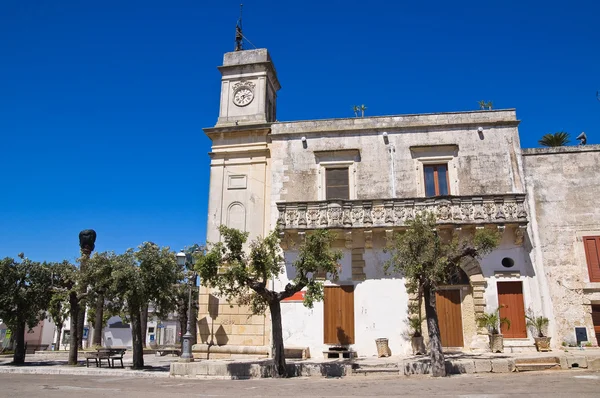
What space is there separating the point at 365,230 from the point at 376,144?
422 cm

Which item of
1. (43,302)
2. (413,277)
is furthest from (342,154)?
(43,302)

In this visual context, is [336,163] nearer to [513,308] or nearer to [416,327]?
[416,327]

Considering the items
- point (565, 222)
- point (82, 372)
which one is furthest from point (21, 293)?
point (565, 222)

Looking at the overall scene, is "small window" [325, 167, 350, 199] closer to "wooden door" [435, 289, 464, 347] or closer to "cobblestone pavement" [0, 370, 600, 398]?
"wooden door" [435, 289, 464, 347]

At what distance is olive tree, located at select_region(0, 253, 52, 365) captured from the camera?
2030 cm

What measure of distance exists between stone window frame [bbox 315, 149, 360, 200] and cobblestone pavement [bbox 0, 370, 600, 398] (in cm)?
904

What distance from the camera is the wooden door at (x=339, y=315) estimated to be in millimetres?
18938

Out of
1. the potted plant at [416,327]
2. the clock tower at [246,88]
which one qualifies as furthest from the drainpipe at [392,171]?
the clock tower at [246,88]

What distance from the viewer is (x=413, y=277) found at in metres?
14.3

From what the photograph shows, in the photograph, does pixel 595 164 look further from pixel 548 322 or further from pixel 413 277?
pixel 413 277

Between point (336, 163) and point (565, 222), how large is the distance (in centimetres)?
962

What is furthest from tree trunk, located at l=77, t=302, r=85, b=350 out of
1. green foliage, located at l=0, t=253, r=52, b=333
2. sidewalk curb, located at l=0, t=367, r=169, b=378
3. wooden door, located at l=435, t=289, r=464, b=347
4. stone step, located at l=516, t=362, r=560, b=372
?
stone step, located at l=516, t=362, r=560, b=372

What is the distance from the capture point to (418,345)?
1814 centimetres

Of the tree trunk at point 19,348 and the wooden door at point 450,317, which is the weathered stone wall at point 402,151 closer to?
the wooden door at point 450,317
